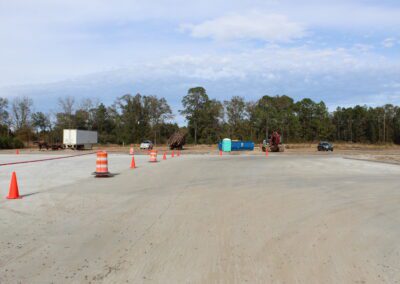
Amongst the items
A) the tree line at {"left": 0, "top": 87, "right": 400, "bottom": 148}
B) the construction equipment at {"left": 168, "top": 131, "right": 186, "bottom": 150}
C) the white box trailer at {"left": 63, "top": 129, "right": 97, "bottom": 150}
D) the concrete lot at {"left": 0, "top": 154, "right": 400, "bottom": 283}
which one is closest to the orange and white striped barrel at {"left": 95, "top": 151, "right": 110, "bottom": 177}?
the concrete lot at {"left": 0, "top": 154, "right": 400, "bottom": 283}

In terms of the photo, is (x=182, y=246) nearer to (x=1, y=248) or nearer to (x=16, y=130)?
(x=1, y=248)

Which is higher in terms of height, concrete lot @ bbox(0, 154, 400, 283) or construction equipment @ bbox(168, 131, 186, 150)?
construction equipment @ bbox(168, 131, 186, 150)

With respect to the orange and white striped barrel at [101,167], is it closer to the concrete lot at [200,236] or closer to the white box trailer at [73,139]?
the concrete lot at [200,236]

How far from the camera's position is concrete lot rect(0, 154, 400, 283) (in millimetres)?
5328

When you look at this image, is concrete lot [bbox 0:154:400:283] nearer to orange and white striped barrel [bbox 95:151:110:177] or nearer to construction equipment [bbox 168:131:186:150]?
orange and white striped barrel [bbox 95:151:110:177]

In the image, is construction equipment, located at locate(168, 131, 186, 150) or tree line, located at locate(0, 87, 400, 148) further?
tree line, located at locate(0, 87, 400, 148)

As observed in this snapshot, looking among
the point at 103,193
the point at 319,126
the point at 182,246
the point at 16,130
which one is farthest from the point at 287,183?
the point at 319,126

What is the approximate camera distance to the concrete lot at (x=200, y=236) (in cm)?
533

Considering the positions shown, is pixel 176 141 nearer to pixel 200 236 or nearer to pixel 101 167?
pixel 101 167

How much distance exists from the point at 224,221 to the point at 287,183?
782 centimetres

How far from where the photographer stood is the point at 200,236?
7.29 metres

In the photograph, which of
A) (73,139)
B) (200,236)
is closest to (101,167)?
(200,236)

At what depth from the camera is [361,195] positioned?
12.7 metres

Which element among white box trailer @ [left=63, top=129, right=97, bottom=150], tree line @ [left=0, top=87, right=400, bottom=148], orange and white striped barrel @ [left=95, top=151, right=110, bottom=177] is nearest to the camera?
orange and white striped barrel @ [left=95, top=151, right=110, bottom=177]
